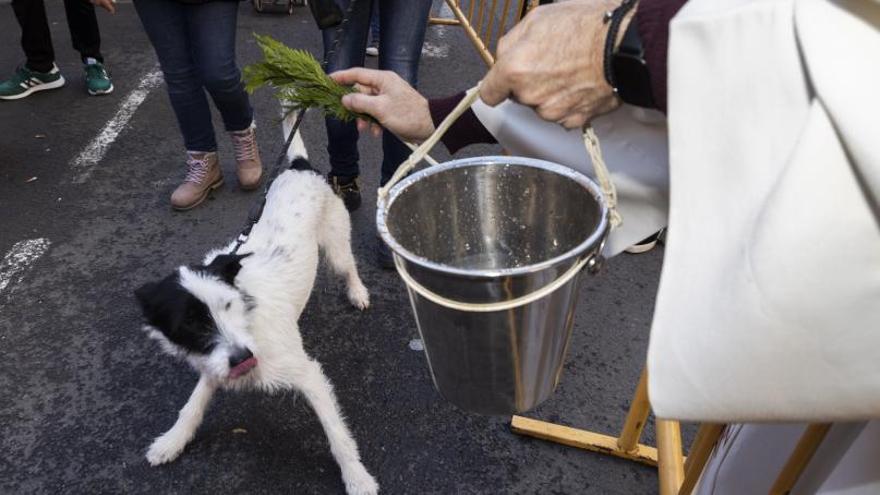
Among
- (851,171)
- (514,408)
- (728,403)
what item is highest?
(851,171)

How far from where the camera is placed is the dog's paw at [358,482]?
2.19 m

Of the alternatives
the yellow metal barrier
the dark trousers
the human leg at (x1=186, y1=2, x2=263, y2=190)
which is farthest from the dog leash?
the dark trousers

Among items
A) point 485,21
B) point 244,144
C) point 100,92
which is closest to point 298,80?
point 244,144

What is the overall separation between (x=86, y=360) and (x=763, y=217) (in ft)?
9.32

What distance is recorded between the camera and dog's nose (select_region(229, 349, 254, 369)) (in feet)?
6.15

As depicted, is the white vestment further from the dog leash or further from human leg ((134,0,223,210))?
human leg ((134,0,223,210))

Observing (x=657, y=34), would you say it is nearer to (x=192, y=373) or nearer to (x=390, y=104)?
(x=390, y=104)

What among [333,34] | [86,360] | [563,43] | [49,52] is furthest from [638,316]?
[49,52]

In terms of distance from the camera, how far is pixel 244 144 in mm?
3725

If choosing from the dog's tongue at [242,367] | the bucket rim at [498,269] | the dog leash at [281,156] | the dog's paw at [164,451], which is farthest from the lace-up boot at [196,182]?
the bucket rim at [498,269]

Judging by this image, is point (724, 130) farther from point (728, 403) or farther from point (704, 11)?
point (728, 403)

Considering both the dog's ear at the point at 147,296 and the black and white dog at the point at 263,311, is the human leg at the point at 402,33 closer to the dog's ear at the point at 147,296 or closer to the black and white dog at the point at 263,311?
the black and white dog at the point at 263,311

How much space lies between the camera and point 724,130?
75 centimetres

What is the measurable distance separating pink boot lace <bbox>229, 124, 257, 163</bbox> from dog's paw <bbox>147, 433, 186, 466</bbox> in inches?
76.7
